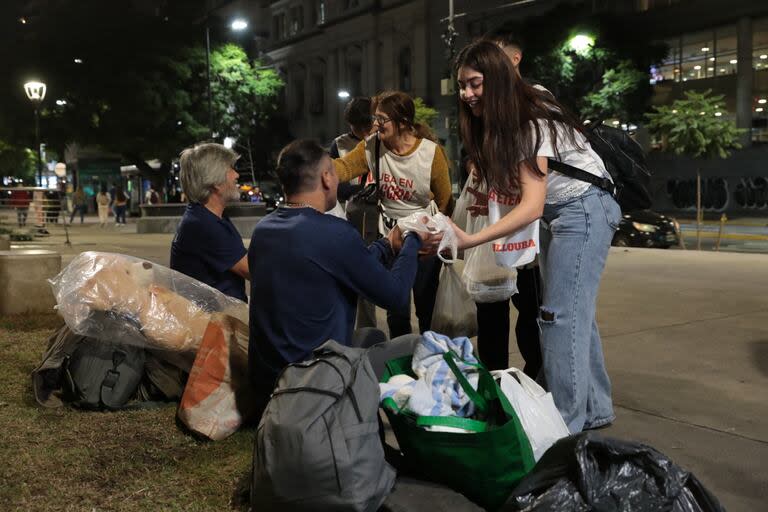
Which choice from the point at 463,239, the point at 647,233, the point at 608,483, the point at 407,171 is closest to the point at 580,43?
the point at 647,233

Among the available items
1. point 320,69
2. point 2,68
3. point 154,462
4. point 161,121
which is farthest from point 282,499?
point 320,69

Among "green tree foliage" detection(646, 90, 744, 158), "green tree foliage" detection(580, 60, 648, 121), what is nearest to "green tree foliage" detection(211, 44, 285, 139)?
"green tree foliage" detection(580, 60, 648, 121)

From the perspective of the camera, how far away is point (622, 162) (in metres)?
3.77

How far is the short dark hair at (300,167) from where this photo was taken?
3.25m

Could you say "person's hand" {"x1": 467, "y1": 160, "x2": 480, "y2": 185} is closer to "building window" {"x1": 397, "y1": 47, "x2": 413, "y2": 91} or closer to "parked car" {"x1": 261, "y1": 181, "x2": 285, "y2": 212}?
"parked car" {"x1": 261, "y1": 181, "x2": 285, "y2": 212}

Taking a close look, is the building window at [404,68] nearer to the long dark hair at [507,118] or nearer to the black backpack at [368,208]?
the black backpack at [368,208]

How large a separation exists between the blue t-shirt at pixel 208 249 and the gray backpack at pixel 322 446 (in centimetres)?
187

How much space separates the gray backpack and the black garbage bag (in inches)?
18.9

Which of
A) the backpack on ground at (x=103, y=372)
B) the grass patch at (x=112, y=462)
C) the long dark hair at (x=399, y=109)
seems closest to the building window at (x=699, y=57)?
the long dark hair at (x=399, y=109)

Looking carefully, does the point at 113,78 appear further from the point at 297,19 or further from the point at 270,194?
the point at 297,19

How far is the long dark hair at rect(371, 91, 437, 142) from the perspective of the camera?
466cm

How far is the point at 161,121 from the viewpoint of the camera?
3453 cm

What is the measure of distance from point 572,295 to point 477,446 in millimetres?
→ 1164

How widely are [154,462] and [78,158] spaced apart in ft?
174
